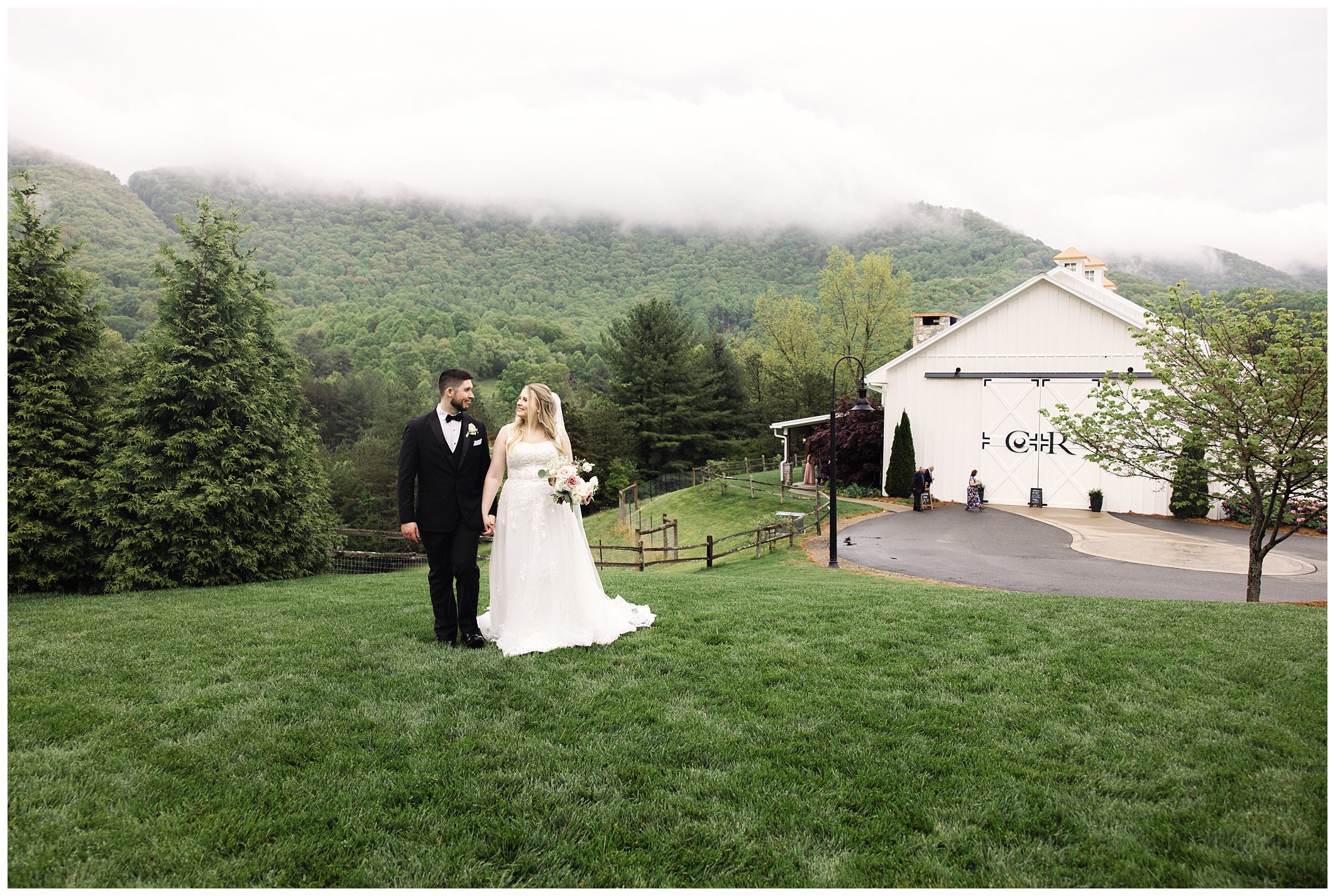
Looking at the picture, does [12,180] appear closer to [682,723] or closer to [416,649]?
[416,649]

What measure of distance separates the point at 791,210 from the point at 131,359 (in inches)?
5530

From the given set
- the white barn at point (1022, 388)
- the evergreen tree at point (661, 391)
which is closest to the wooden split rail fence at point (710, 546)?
the white barn at point (1022, 388)

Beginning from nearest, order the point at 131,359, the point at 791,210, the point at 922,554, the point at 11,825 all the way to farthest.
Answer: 1. the point at 11,825
2. the point at 131,359
3. the point at 922,554
4. the point at 791,210

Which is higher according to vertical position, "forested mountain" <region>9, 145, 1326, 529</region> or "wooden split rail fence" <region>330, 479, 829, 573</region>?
"forested mountain" <region>9, 145, 1326, 529</region>

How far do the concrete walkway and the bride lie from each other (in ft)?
48.5

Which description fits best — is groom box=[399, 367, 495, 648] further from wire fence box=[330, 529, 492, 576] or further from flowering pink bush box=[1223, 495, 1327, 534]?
flowering pink bush box=[1223, 495, 1327, 534]

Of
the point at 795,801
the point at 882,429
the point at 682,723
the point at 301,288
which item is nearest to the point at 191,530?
the point at 682,723

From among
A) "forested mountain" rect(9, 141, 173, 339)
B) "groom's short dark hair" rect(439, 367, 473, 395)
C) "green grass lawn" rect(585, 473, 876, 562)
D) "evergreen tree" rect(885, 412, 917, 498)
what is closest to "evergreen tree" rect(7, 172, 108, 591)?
"groom's short dark hair" rect(439, 367, 473, 395)

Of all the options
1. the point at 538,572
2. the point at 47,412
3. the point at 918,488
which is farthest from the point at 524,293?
the point at 538,572

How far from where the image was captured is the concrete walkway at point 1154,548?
15.1 m

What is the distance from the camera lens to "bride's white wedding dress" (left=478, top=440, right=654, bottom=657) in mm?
5941

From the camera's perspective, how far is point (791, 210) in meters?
139

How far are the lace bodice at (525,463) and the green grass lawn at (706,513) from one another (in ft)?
A: 47.0

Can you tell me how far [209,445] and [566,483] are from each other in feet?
28.5
